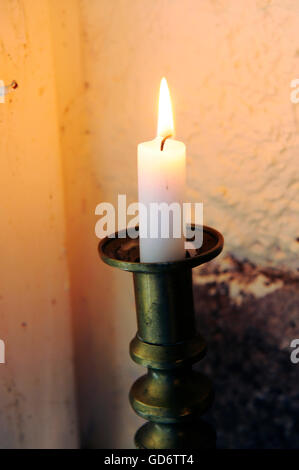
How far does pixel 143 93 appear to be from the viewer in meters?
0.76

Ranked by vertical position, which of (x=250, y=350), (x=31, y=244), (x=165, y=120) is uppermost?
(x=165, y=120)

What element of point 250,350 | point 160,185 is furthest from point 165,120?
point 250,350

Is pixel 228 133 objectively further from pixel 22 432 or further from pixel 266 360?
pixel 22 432

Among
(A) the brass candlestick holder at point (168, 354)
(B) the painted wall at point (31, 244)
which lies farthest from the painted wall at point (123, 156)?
(A) the brass candlestick holder at point (168, 354)

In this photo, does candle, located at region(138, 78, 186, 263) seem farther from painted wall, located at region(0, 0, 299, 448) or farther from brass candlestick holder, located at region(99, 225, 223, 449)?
painted wall, located at region(0, 0, 299, 448)

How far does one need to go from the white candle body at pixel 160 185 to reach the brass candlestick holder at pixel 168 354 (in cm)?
2

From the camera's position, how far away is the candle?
533 mm

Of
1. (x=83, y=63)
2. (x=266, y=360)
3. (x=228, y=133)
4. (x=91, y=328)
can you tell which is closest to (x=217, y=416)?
(x=266, y=360)

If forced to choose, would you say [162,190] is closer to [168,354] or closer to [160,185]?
[160,185]

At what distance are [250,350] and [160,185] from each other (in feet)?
1.12

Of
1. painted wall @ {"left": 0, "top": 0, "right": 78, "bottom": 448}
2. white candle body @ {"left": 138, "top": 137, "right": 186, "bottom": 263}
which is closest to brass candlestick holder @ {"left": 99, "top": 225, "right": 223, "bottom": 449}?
white candle body @ {"left": 138, "top": 137, "right": 186, "bottom": 263}

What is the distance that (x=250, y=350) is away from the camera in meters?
0.79

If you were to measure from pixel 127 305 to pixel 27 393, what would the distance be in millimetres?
201

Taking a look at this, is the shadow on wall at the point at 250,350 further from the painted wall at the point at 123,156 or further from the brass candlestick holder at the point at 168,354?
the brass candlestick holder at the point at 168,354
